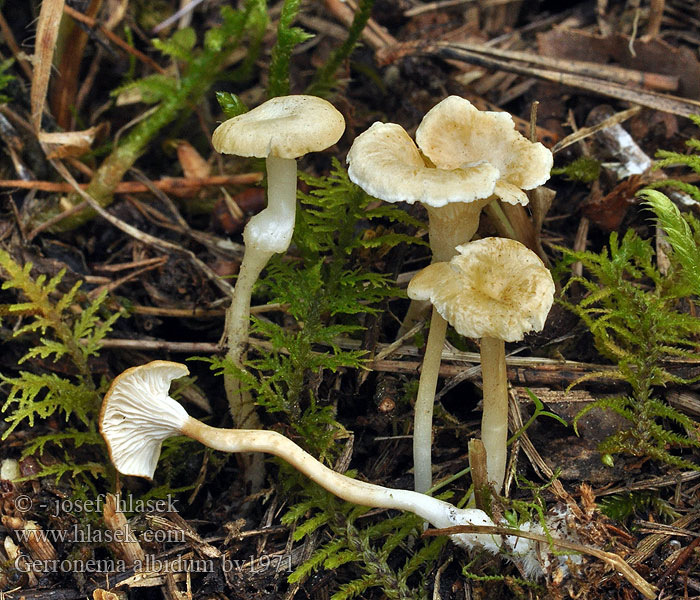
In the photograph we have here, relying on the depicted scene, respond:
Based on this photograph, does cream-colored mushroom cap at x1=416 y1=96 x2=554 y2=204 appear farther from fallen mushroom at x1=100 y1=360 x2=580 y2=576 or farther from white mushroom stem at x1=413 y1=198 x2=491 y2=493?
fallen mushroom at x1=100 y1=360 x2=580 y2=576

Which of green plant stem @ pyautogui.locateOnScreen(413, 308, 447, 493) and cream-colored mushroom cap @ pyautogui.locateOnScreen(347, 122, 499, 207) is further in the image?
green plant stem @ pyautogui.locateOnScreen(413, 308, 447, 493)

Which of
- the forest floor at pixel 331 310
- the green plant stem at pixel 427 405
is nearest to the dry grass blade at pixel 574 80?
the forest floor at pixel 331 310

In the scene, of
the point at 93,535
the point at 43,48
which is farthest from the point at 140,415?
the point at 43,48

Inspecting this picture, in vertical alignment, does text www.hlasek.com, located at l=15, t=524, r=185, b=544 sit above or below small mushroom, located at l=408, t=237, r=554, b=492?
below

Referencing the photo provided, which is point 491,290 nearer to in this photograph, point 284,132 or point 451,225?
point 451,225

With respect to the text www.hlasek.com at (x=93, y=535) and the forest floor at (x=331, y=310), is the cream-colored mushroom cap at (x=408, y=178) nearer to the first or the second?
the forest floor at (x=331, y=310)

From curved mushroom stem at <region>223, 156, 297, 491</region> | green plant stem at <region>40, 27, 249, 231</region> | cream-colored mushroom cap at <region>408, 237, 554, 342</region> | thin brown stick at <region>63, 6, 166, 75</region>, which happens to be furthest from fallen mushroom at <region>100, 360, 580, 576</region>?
thin brown stick at <region>63, 6, 166, 75</region>

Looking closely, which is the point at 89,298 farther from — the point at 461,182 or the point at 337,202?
the point at 461,182
